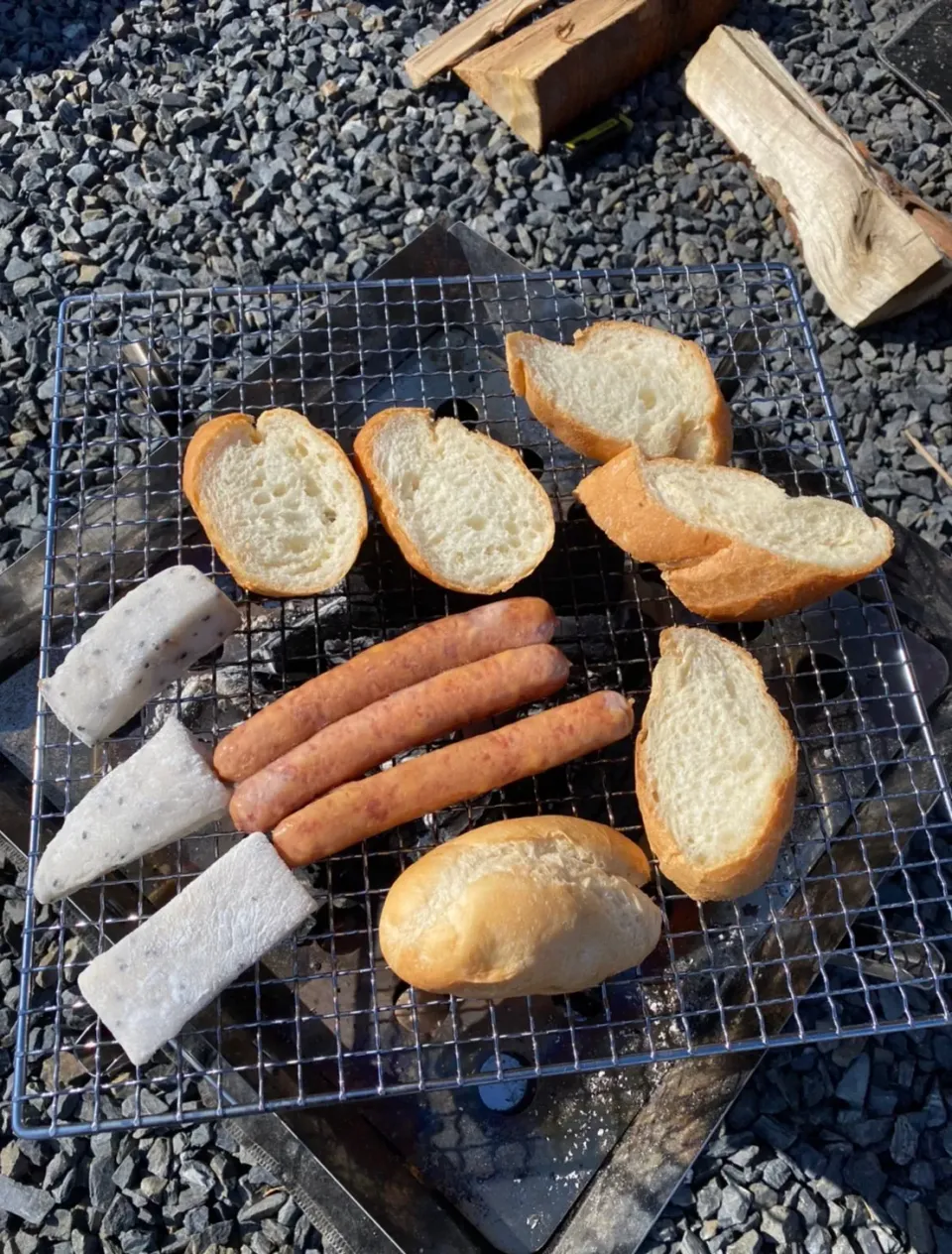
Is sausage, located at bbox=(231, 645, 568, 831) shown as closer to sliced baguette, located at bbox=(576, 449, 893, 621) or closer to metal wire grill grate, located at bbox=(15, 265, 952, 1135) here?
metal wire grill grate, located at bbox=(15, 265, 952, 1135)

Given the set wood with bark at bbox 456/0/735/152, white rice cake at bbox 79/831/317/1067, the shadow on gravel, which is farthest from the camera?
the shadow on gravel

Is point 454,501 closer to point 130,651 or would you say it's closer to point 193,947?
point 130,651

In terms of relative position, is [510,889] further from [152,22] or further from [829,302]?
[152,22]

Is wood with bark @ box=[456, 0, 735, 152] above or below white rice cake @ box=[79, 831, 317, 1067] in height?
above

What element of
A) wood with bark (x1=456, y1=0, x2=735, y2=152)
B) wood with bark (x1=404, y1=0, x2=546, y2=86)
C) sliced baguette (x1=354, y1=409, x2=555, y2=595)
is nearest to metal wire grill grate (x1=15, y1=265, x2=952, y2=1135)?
sliced baguette (x1=354, y1=409, x2=555, y2=595)

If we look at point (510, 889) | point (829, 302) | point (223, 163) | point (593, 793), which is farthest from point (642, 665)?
point (223, 163)

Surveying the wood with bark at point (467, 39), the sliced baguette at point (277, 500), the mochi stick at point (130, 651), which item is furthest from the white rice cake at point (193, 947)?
the wood with bark at point (467, 39)
